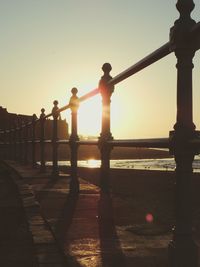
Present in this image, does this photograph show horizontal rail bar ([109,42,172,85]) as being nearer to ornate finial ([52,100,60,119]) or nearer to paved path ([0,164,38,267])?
paved path ([0,164,38,267])

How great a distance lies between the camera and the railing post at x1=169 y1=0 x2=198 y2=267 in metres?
1.99

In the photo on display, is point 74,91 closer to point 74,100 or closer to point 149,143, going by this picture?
point 74,100

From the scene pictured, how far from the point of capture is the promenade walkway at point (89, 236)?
7.45 ft

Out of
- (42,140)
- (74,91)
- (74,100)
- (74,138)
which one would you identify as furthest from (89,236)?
(42,140)

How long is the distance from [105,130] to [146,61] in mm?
1297

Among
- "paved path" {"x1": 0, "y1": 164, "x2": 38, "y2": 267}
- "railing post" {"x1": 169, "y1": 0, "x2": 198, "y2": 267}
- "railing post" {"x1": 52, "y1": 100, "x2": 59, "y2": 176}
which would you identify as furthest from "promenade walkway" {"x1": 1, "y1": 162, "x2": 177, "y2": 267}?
"railing post" {"x1": 52, "y1": 100, "x2": 59, "y2": 176}

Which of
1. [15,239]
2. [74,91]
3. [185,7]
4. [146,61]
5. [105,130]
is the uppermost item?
[74,91]

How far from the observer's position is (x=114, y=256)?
2.30 meters

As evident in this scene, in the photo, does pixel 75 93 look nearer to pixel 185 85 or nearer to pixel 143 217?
pixel 143 217

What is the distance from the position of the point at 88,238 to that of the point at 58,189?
270 cm

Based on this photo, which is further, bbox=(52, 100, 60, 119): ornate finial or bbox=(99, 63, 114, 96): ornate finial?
bbox=(52, 100, 60, 119): ornate finial

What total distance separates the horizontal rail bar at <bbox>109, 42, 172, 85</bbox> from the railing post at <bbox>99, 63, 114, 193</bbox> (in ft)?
1.26

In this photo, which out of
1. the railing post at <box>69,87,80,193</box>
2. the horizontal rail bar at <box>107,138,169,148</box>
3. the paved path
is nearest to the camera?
the horizontal rail bar at <box>107,138,169,148</box>

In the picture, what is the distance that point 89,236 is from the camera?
2.76 m
